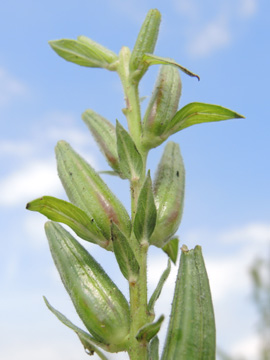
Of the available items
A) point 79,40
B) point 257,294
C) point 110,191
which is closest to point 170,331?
point 110,191

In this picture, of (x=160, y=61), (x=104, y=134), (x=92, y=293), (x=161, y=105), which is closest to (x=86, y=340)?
(x=92, y=293)

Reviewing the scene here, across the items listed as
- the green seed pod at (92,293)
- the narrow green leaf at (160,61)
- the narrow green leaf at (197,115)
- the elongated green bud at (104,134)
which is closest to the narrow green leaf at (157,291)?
the green seed pod at (92,293)

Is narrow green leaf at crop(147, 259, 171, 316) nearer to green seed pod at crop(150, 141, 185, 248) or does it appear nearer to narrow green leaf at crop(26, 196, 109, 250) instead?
green seed pod at crop(150, 141, 185, 248)

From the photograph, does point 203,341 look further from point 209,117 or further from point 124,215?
point 209,117

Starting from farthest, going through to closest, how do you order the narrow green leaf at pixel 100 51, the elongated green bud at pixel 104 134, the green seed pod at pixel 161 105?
the narrow green leaf at pixel 100 51, the elongated green bud at pixel 104 134, the green seed pod at pixel 161 105

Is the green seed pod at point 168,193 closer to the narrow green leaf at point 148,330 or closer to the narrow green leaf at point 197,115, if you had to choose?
the narrow green leaf at point 197,115
